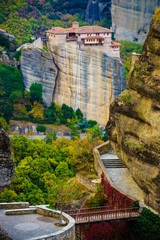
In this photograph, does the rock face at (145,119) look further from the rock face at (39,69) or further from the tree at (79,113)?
the rock face at (39,69)

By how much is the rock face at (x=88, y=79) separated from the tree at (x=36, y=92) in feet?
10.9

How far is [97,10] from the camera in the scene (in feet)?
327

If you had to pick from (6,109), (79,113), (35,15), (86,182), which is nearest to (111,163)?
(86,182)

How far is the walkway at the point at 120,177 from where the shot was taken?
3288 centimetres

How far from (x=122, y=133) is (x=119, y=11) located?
66.0 meters

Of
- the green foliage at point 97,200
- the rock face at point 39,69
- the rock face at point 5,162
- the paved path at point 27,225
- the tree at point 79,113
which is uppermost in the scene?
the rock face at point 5,162

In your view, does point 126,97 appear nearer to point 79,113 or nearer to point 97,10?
point 79,113

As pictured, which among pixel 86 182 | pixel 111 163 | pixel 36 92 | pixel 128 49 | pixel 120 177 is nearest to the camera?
pixel 120 177

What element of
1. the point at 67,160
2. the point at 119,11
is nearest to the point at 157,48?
the point at 67,160

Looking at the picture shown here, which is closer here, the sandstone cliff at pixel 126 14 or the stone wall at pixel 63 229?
the stone wall at pixel 63 229

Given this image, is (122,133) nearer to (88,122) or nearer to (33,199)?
(33,199)

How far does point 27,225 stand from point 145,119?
929cm

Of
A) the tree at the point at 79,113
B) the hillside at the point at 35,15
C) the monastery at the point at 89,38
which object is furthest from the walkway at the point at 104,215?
the hillside at the point at 35,15

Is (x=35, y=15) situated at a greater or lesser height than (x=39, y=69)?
greater
